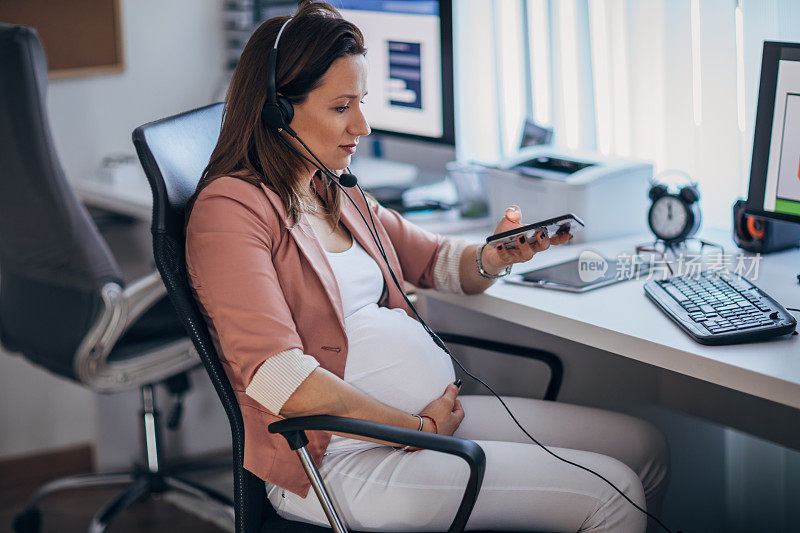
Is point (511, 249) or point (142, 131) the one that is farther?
point (511, 249)

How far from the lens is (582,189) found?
171cm

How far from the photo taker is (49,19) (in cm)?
255

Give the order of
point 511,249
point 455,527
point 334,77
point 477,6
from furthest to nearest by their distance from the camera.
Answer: point 477,6 < point 511,249 < point 334,77 < point 455,527

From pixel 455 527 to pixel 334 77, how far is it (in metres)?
0.69

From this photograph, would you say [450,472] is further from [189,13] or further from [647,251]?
[189,13]

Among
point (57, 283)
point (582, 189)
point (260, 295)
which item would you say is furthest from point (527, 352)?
point (57, 283)

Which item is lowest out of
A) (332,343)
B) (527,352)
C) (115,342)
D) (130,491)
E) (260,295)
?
(130,491)

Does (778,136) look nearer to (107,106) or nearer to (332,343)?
(332,343)

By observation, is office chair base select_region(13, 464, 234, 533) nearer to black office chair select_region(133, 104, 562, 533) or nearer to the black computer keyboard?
black office chair select_region(133, 104, 562, 533)

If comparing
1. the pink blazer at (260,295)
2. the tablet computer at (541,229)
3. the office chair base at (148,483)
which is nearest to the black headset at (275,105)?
the pink blazer at (260,295)

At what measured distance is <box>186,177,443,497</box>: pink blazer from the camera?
1132 mm

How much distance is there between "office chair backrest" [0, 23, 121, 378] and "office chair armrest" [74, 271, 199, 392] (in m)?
0.03

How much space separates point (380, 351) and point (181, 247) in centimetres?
34

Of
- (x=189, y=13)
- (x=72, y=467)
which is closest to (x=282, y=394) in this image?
(x=72, y=467)
